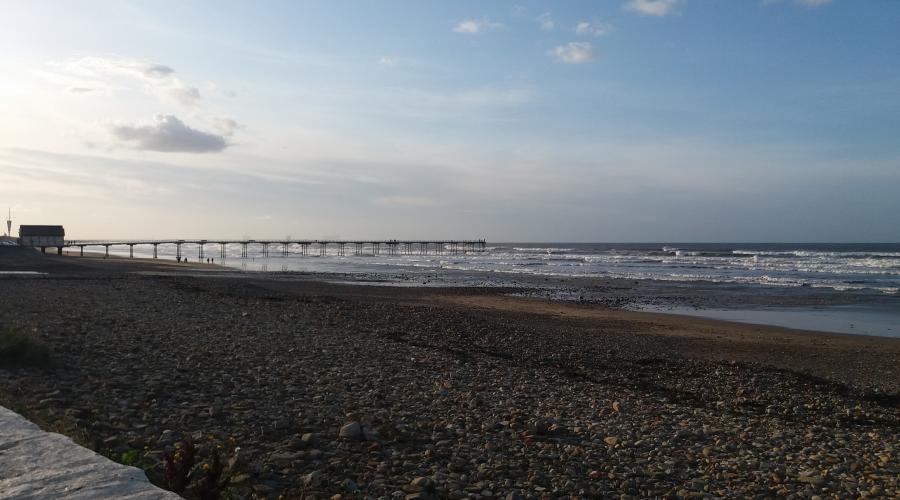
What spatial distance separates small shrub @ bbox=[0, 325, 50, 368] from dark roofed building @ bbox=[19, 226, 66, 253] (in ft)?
216

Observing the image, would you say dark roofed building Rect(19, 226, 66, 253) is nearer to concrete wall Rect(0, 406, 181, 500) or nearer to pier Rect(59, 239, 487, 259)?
pier Rect(59, 239, 487, 259)

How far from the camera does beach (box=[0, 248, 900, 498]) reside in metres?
5.32

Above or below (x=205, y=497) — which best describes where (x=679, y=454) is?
below

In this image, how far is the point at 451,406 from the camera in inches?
290

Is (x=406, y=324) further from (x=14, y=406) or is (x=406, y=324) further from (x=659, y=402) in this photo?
(x=14, y=406)

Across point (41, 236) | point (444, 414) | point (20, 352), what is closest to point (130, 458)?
point (444, 414)

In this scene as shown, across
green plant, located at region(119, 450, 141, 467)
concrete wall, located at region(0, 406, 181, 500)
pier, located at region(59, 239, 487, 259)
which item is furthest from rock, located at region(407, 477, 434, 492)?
pier, located at region(59, 239, 487, 259)

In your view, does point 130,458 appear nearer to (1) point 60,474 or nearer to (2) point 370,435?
(1) point 60,474

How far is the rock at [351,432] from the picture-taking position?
19.5ft

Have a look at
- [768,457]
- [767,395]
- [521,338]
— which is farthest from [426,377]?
[521,338]

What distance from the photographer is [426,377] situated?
8938 millimetres

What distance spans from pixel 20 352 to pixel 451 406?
16.8ft

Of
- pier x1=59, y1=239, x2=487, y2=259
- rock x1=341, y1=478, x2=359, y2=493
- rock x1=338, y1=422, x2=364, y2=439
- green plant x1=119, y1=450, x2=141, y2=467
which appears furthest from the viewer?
pier x1=59, y1=239, x2=487, y2=259

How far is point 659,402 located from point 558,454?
323 cm
